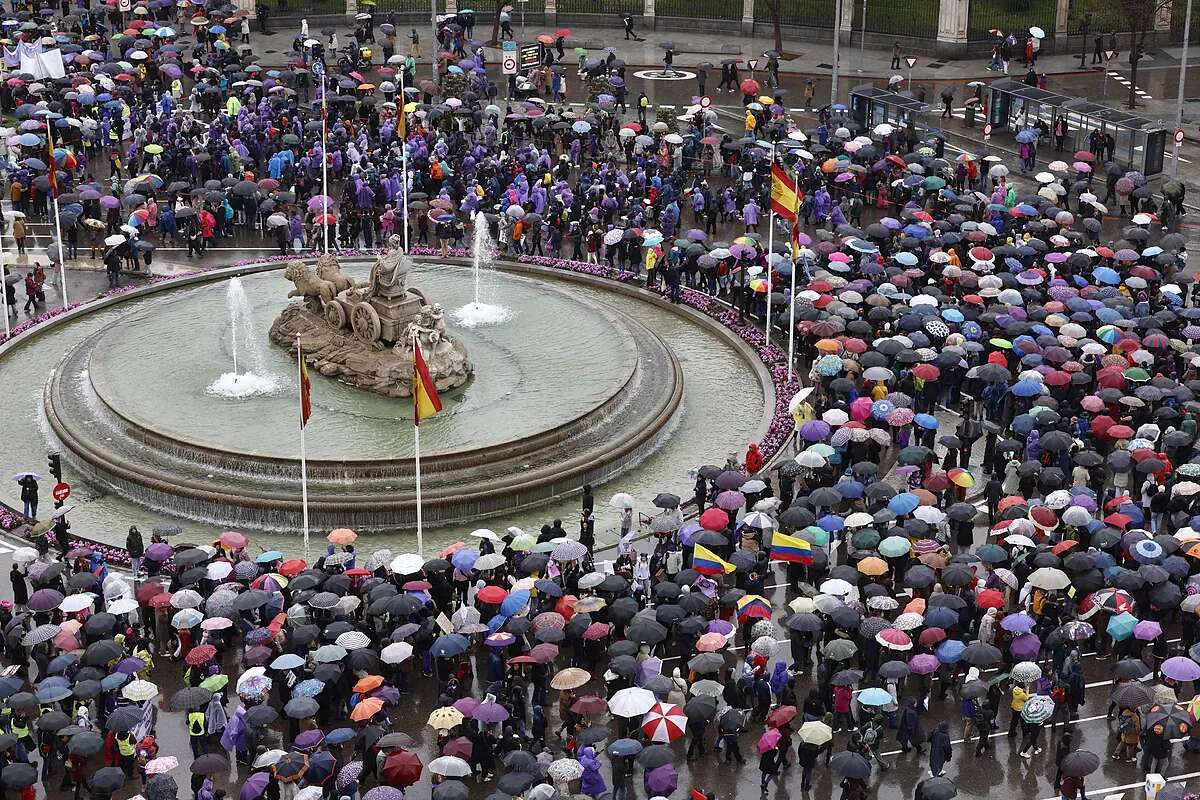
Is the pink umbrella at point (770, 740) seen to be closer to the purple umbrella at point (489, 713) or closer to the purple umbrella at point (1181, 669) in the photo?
the purple umbrella at point (489, 713)

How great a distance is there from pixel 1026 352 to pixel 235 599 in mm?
21267

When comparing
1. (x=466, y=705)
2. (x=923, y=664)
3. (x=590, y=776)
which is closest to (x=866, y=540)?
(x=923, y=664)

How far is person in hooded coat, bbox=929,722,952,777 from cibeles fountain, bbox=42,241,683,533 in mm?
13202

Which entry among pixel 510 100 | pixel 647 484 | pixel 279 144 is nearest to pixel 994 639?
pixel 647 484

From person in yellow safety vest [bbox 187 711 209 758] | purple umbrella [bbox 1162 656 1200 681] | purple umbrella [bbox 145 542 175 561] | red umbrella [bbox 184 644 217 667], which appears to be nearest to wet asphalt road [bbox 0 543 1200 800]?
person in yellow safety vest [bbox 187 711 209 758]

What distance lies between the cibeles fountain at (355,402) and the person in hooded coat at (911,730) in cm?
1200

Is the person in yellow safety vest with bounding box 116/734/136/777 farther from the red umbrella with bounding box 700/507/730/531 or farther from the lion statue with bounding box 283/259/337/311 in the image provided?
the lion statue with bounding box 283/259/337/311

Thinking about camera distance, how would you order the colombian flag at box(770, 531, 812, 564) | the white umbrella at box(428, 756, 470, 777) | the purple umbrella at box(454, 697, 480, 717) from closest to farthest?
the white umbrella at box(428, 756, 470, 777) → the purple umbrella at box(454, 697, 480, 717) → the colombian flag at box(770, 531, 812, 564)

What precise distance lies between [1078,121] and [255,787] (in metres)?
47.6

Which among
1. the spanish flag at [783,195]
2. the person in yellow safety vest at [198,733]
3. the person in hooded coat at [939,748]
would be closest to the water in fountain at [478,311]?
the spanish flag at [783,195]

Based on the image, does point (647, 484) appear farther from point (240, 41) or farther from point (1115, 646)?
point (240, 41)

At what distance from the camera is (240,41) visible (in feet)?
271

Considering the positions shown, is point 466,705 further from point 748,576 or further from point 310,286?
point 310,286

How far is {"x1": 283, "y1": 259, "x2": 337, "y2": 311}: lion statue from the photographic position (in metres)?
45.4
